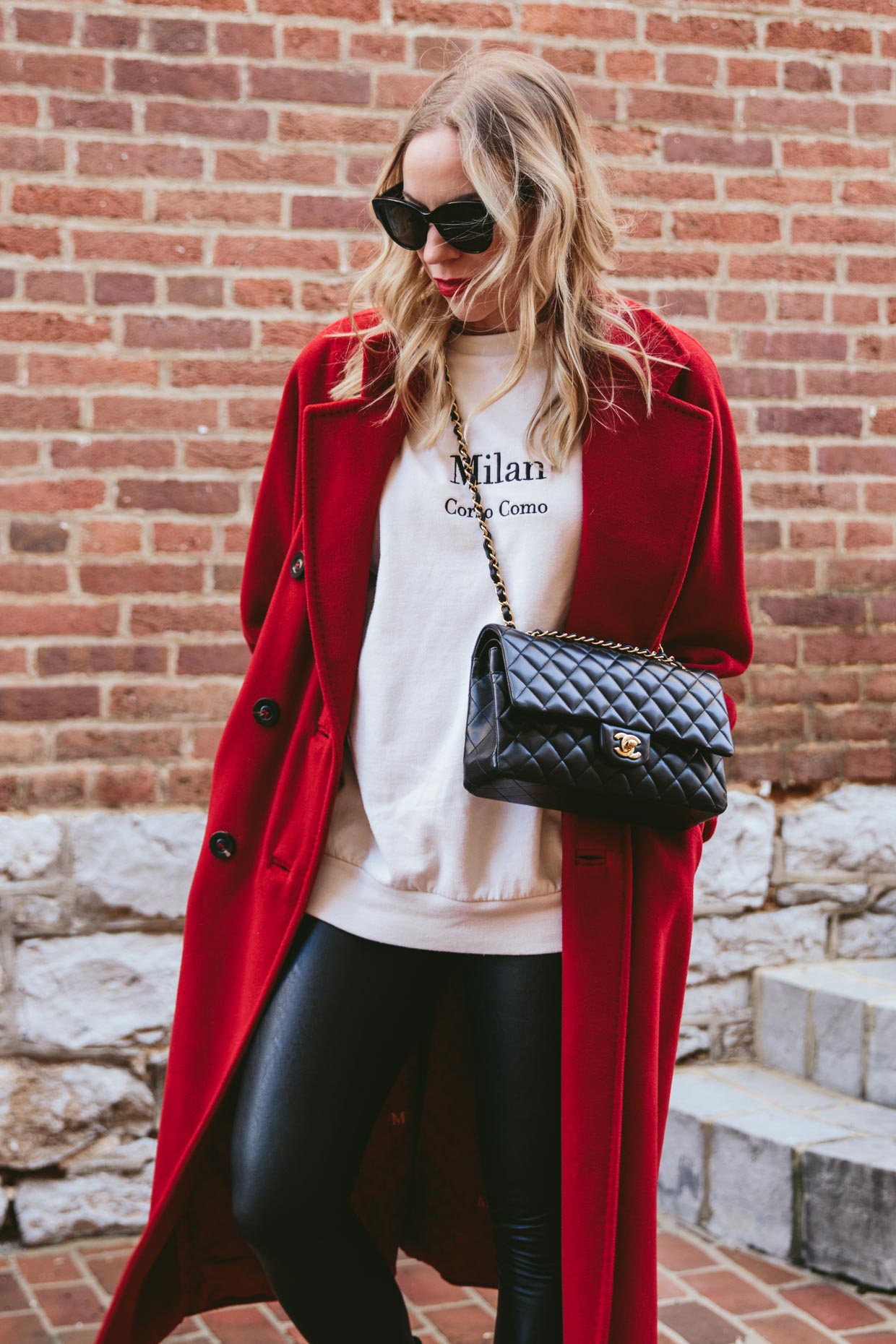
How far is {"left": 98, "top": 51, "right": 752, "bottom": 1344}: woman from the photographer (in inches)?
71.5

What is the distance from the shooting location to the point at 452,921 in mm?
1814

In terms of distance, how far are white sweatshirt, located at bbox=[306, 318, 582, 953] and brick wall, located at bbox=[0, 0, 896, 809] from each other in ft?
4.43

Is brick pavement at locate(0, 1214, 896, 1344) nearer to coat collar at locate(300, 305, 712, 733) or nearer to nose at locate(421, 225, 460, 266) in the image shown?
coat collar at locate(300, 305, 712, 733)

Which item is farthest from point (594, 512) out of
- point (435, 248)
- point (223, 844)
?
point (223, 844)

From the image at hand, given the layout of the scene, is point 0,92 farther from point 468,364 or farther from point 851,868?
point 851,868

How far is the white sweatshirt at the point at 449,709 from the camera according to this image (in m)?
1.81

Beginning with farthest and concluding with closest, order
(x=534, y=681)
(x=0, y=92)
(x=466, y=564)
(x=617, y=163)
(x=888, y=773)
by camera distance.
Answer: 1. (x=888, y=773)
2. (x=617, y=163)
3. (x=0, y=92)
4. (x=466, y=564)
5. (x=534, y=681)

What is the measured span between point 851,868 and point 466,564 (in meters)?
2.18

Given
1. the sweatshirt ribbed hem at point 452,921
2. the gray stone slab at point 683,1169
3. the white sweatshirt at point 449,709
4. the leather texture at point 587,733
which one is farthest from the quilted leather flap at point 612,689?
the gray stone slab at point 683,1169

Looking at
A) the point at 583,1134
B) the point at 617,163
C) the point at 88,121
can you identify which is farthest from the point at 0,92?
the point at 583,1134

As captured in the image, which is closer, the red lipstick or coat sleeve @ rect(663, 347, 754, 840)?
the red lipstick

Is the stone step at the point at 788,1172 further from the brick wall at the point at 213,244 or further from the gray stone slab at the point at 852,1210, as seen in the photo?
the brick wall at the point at 213,244

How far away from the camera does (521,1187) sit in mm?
1890

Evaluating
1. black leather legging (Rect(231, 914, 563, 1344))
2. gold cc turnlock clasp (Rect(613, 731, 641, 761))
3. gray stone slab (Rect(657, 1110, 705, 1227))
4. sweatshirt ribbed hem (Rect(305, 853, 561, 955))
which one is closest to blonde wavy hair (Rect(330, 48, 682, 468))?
gold cc turnlock clasp (Rect(613, 731, 641, 761))
